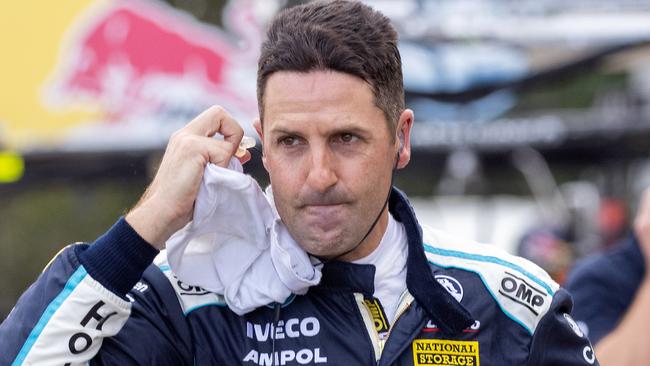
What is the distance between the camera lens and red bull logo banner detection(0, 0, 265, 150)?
7875mm

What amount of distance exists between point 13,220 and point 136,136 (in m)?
7.95

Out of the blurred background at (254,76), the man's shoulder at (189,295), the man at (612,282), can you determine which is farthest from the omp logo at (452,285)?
the blurred background at (254,76)

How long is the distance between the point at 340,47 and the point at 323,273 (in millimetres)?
532

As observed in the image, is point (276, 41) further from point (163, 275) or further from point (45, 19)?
point (45, 19)

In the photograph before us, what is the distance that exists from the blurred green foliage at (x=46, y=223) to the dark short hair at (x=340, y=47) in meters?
11.2

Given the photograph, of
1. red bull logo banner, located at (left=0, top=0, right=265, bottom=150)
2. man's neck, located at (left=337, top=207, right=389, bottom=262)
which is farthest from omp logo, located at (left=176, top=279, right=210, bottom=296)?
red bull logo banner, located at (left=0, top=0, right=265, bottom=150)

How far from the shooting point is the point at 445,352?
2.55 meters

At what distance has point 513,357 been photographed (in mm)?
2557

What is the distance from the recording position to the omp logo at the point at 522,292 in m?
2.62

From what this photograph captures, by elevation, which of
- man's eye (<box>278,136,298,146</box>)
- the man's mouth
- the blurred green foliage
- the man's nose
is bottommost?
the blurred green foliage

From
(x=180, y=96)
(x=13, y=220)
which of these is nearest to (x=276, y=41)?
(x=180, y=96)

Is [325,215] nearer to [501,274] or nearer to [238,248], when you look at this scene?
[238,248]

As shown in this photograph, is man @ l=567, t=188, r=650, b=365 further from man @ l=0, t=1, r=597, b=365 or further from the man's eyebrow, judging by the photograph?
the man's eyebrow

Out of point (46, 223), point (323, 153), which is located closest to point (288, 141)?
Answer: point (323, 153)
